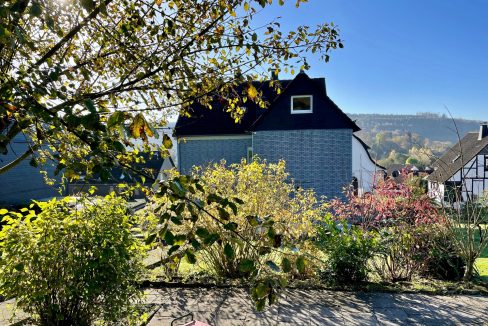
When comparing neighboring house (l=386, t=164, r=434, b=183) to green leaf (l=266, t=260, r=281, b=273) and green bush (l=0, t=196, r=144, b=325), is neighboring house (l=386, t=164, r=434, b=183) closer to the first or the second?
green bush (l=0, t=196, r=144, b=325)

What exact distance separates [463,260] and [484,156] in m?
27.2

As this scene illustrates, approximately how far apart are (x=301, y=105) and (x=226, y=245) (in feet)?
55.0

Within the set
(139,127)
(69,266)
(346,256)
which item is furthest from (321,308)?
(139,127)

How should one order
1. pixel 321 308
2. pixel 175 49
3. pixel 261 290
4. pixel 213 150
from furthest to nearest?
1. pixel 213 150
2. pixel 321 308
3. pixel 175 49
4. pixel 261 290

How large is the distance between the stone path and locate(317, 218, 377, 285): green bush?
0.33 meters

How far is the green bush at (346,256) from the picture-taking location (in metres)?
5.59

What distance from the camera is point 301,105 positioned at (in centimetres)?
1748

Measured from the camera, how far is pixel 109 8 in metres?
3.57

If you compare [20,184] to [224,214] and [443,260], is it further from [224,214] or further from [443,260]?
[224,214]

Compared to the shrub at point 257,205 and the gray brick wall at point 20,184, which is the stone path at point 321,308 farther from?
the gray brick wall at point 20,184

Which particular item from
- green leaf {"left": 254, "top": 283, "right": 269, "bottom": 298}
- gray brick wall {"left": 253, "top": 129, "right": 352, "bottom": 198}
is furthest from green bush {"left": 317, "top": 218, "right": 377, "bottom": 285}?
gray brick wall {"left": 253, "top": 129, "right": 352, "bottom": 198}

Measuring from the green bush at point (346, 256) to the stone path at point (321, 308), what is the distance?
0.33 metres

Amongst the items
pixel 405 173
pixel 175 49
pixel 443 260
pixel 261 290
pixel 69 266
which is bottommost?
pixel 443 260

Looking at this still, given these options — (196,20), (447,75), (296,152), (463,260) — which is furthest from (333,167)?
(447,75)
